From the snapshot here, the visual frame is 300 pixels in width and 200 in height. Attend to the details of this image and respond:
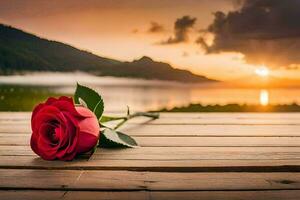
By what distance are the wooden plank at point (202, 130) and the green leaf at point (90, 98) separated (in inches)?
15.7

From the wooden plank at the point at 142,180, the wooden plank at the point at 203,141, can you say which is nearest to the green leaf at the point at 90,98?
the wooden plank at the point at 203,141

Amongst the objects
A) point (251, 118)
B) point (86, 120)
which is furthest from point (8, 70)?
point (86, 120)

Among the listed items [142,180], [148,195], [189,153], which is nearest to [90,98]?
[189,153]

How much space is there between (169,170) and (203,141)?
49 centimetres

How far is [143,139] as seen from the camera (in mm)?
1705

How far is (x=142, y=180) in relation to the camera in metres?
1.09

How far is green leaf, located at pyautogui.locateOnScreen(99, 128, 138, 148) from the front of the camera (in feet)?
4.75

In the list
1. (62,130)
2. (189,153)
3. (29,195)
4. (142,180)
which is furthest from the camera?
(189,153)

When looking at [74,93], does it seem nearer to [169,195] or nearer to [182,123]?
[169,195]

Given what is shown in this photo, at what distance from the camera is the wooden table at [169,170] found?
100 centimetres

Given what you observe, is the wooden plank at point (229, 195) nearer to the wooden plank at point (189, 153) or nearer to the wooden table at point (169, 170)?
the wooden table at point (169, 170)

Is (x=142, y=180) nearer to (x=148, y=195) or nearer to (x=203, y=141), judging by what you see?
(x=148, y=195)

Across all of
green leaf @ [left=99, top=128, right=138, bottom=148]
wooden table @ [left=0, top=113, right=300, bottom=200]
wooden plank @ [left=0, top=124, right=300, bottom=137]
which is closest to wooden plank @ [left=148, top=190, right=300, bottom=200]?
wooden table @ [left=0, top=113, right=300, bottom=200]

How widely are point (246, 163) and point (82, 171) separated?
414 millimetres
